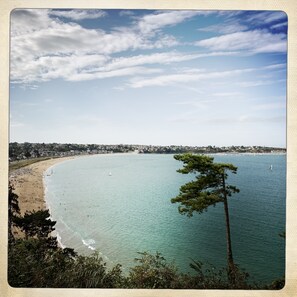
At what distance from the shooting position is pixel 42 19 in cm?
382

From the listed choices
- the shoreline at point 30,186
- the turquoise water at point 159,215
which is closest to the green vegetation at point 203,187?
the turquoise water at point 159,215

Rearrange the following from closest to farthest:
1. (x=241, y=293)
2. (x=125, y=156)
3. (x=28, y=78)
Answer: (x=241, y=293), (x=28, y=78), (x=125, y=156)

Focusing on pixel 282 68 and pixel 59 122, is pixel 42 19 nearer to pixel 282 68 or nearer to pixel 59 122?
pixel 59 122

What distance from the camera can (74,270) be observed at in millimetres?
3811

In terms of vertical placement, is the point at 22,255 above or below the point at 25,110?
below

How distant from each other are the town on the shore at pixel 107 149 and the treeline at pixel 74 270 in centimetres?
45

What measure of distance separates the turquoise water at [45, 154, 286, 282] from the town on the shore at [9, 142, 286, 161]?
65 mm

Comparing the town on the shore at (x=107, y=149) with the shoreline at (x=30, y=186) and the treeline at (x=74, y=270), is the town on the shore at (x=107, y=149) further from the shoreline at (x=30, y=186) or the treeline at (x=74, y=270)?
the treeline at (x=74, y=270)

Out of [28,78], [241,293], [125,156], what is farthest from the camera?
[125,156]

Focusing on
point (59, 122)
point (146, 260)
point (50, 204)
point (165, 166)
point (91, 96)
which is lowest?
point (146, 260)

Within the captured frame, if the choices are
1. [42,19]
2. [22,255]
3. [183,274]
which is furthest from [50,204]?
[42,19]

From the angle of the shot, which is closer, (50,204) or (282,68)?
(282,68)

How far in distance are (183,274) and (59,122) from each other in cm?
195

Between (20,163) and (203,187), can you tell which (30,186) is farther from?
(203,187)
